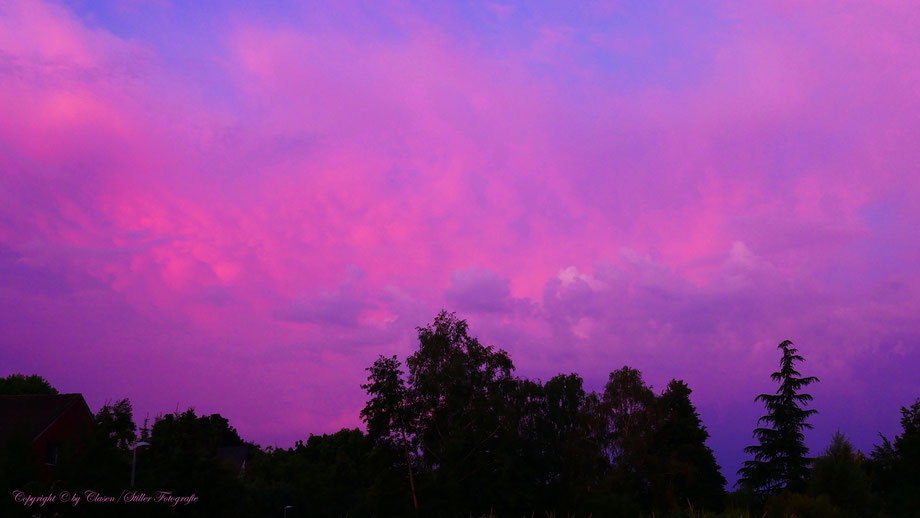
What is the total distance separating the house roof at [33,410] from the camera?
61625mm

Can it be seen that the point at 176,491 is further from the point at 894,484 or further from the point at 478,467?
the point at 894,484

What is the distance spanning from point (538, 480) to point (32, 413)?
47.0 meters

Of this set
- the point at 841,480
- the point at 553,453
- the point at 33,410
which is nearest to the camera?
the point at 841,480

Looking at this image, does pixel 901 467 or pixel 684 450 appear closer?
pixel 901 467

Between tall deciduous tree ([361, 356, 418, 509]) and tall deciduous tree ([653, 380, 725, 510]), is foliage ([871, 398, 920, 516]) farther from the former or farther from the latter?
tall deciduous tree ([361, 356, 418, 509])

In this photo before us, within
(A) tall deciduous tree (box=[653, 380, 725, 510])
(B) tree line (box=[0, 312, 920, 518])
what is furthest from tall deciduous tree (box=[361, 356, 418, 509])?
(A) tall deciduous tree (box=[653, 380, 725, 510])

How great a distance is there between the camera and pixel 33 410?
64.9 metres

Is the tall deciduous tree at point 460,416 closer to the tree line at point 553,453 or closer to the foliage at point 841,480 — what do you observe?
the tree line at point 553,453

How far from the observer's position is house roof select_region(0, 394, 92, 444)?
6162cm

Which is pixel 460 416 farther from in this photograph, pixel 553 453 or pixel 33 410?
pixel 33 410

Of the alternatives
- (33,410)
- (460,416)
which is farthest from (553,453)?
(33,410)

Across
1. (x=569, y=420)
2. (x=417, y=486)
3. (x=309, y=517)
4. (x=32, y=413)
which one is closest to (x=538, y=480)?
(x=569, y=420)

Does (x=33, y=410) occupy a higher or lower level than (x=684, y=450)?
higher

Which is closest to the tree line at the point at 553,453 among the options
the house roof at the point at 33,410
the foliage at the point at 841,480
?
the foliage at the point at 841,480
